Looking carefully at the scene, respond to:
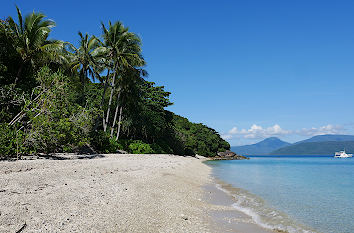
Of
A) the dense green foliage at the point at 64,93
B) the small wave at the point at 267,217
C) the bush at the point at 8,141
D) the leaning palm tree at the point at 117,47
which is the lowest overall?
the small wave at the point at 267,217

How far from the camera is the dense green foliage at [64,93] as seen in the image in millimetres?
12795

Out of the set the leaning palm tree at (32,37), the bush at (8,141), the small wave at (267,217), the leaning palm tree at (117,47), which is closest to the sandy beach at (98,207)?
the small wave at (267,217)

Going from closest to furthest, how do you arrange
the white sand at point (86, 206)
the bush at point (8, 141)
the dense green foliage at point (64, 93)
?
the white sand at point (86, 206), the bush at point (8, 141), the dense green foliage at point (64, 93)

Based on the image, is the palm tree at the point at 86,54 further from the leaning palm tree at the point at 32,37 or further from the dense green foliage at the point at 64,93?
the leaning palm tree at the point at 32,37

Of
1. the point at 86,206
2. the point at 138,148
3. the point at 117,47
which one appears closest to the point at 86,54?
the point at 117,47

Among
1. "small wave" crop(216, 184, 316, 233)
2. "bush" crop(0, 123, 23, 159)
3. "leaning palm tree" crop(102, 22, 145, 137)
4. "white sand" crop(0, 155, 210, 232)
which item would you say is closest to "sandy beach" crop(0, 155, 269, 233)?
"white sand" crop(0, 155, 210, 232)

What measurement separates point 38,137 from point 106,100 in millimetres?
21891

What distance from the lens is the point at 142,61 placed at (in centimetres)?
2767

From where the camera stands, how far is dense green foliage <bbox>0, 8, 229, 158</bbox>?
12795 millimetres

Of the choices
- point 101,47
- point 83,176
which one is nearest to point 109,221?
point 83,176

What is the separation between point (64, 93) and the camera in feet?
46.5

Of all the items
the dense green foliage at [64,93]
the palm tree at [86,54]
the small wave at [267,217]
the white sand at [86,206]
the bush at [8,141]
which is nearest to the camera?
the white sand at [86,206]

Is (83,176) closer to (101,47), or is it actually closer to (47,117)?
(47,117)

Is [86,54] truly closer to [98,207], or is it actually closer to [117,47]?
[117,47]
